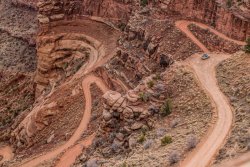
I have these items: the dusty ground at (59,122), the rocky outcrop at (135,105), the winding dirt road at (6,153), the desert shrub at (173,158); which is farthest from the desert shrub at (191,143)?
the winding dirt road at (6,153)

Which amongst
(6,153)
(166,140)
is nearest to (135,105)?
(166,140)

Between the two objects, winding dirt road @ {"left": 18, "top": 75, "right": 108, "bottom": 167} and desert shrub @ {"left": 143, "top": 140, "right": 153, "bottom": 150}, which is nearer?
desert shrub @ {"left": 143, "top": 140, "right": 153, "bottom": 150}

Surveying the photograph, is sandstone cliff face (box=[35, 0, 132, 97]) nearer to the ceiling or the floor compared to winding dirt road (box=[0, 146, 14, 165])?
nearer to the ceiling

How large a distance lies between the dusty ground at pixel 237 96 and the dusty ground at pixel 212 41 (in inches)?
253

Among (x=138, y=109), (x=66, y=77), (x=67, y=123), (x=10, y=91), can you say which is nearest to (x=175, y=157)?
(x=138, y=109)

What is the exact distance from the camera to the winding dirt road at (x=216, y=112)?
32.9 meters

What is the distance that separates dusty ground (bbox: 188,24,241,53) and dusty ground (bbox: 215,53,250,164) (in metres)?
6.42

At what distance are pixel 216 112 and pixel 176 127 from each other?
11.1ft

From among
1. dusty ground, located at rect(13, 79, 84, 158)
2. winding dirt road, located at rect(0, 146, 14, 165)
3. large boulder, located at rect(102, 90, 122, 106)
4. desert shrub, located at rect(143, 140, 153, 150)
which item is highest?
large boulder, located at rect(102, 90, 122, 106)

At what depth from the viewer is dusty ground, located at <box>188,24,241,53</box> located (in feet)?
175

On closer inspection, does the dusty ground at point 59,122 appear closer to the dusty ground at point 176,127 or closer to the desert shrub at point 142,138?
the dusty ground at point 176,127

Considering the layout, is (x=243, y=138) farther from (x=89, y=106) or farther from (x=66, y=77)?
(x=66, y=77)

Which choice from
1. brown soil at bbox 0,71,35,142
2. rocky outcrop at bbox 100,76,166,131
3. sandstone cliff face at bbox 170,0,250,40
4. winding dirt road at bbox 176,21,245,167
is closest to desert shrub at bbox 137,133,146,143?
rocky outcrop at bbox 100,76,166,131

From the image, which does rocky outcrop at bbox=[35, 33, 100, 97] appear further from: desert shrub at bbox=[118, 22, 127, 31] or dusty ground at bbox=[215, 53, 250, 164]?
dusty ground at bbox=[215, 53, 250, 164]
